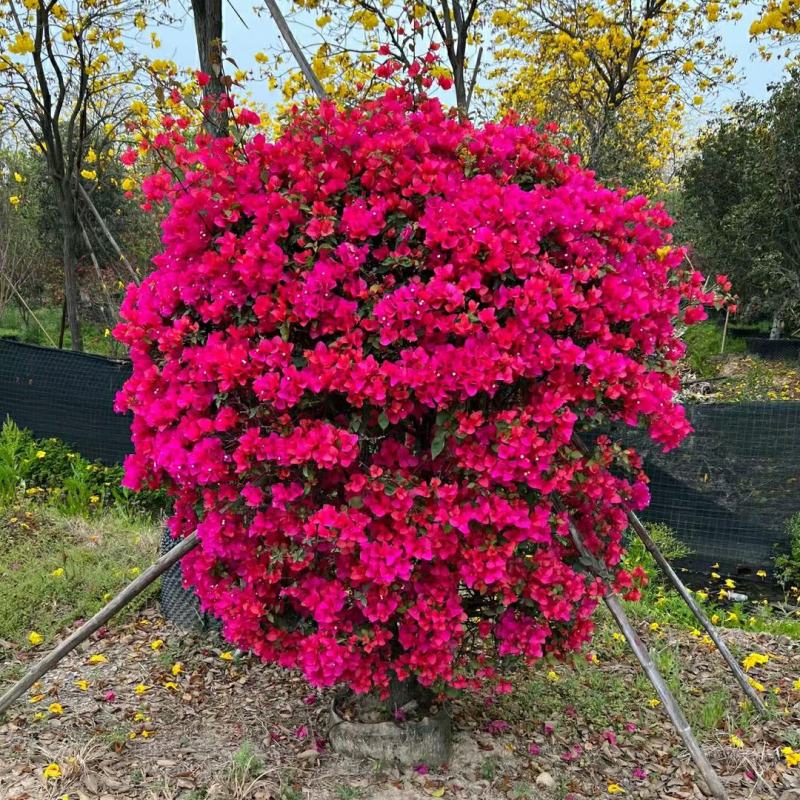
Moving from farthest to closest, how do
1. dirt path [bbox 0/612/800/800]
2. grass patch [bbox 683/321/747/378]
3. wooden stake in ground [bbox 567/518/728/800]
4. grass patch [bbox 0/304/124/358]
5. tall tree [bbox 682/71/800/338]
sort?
grass patch [bbox 0/304/124/358], grass patch [bbox 683/321/747/378], tall tree [bbox 682/71/800/338], dirt path [bbox 0/612/800/800], wooden stake in ground [bbox 567/518/728/800]

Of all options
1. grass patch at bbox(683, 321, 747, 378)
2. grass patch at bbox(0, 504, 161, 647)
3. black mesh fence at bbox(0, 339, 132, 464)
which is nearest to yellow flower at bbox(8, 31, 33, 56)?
black mesh fence at bbox(0, 339, 132, 464)

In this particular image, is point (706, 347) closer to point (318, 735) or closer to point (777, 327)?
point (777, 327)

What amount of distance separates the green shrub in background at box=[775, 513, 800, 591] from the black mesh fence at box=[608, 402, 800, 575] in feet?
0.13

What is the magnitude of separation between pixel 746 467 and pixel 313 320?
3.58m

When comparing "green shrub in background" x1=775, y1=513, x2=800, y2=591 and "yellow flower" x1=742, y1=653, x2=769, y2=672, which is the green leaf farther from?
"green shrub in background" x1=775, y1=513, x2=800, y2=591

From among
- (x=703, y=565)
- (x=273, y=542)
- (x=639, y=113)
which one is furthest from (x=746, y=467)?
(x=639, y=113)

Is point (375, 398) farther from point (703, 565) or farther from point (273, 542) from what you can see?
point (703, 565)

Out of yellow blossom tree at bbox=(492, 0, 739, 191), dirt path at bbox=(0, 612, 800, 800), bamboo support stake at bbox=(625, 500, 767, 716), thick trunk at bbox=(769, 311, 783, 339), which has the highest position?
yellow blossom tree at bbox=(492, 0, 739, 191)

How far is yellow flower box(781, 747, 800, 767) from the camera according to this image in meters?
2.63

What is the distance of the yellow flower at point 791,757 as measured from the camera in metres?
2.63

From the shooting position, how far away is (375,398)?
6.27 feet

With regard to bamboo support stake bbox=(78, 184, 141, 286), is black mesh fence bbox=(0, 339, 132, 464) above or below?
below

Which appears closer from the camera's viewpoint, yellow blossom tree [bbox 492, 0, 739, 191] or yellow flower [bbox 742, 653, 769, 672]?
yellow flower [bbox 742, 653, 769, 672]

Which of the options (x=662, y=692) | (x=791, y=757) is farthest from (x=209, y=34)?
(x=791, y=757)
